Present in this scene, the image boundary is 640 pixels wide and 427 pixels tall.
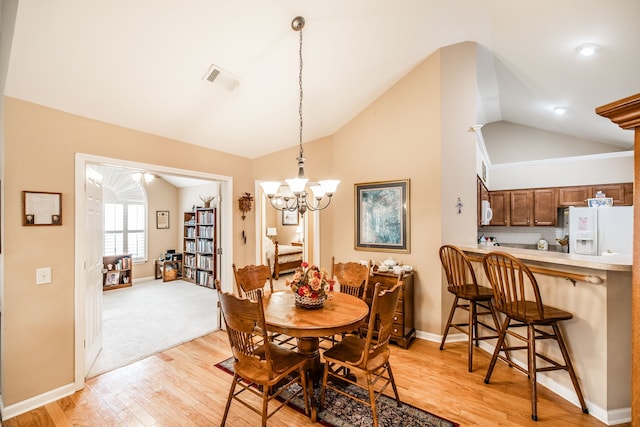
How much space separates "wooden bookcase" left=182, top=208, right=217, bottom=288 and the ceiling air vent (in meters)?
3.94

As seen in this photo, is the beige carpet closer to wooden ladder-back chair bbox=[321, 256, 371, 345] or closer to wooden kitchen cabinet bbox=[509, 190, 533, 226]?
wooden ladder-back chair bbox=[321, 256, 371, 345]

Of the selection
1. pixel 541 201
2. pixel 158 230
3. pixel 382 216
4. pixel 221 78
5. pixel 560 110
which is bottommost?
pixel 158 230

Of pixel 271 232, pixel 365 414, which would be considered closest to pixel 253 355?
pixel 365 414

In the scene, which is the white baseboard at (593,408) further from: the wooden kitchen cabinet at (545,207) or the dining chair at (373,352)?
the wooden kitchen cabinet at (545,207)

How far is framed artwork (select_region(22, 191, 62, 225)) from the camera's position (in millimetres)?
2215

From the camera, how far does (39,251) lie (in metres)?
2.29

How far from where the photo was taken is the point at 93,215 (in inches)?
115

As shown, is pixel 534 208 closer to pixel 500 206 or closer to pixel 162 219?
pixel 500 206

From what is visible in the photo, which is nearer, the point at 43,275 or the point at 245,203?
the point at 43,275

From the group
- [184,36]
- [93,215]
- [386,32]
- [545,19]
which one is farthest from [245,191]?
[545,19]

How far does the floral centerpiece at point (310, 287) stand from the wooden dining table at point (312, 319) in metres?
0.07

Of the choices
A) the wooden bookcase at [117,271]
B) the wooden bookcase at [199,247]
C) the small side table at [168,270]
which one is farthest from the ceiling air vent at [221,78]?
the small side table at [168,270]

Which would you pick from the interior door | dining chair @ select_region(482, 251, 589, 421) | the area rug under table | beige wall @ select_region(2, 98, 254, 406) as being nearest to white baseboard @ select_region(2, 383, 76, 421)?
beige wall @ select_region(2, 98, 254, 406)

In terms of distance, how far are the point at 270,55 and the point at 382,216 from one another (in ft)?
7.82
